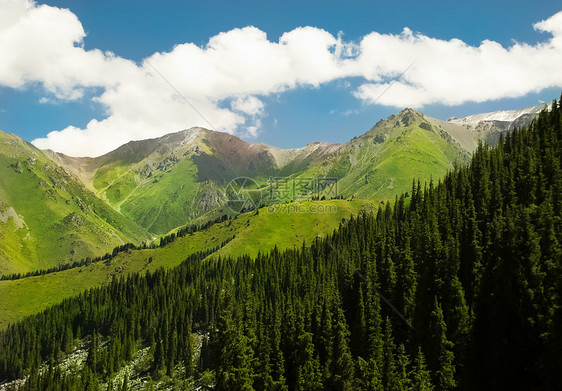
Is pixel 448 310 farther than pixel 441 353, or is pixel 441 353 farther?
pixel 448 310

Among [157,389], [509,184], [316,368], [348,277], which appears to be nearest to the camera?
[316,368]

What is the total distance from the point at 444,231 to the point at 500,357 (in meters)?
67.3

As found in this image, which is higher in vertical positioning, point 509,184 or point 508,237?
point 509,184

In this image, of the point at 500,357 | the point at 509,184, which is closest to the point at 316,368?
the point at 500,357

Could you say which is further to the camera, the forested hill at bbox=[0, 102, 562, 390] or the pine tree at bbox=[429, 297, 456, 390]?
the pine tree at bbox=[429, 297, 456, 390]

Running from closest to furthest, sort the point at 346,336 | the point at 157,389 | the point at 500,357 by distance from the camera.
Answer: the point at 500,357 < the point at 346,336 < the point at 157,389

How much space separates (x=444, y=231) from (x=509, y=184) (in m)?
24.7

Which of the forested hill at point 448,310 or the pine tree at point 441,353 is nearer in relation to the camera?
the forested hill at point 448,310

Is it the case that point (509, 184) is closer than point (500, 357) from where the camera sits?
No

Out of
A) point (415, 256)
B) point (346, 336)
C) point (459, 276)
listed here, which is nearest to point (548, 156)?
point (415, 256)

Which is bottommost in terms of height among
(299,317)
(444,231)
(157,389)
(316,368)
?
(157,389)

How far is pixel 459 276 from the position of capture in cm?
8488

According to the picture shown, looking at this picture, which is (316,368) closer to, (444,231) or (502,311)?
(502,311)

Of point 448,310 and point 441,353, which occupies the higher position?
point 448,310
